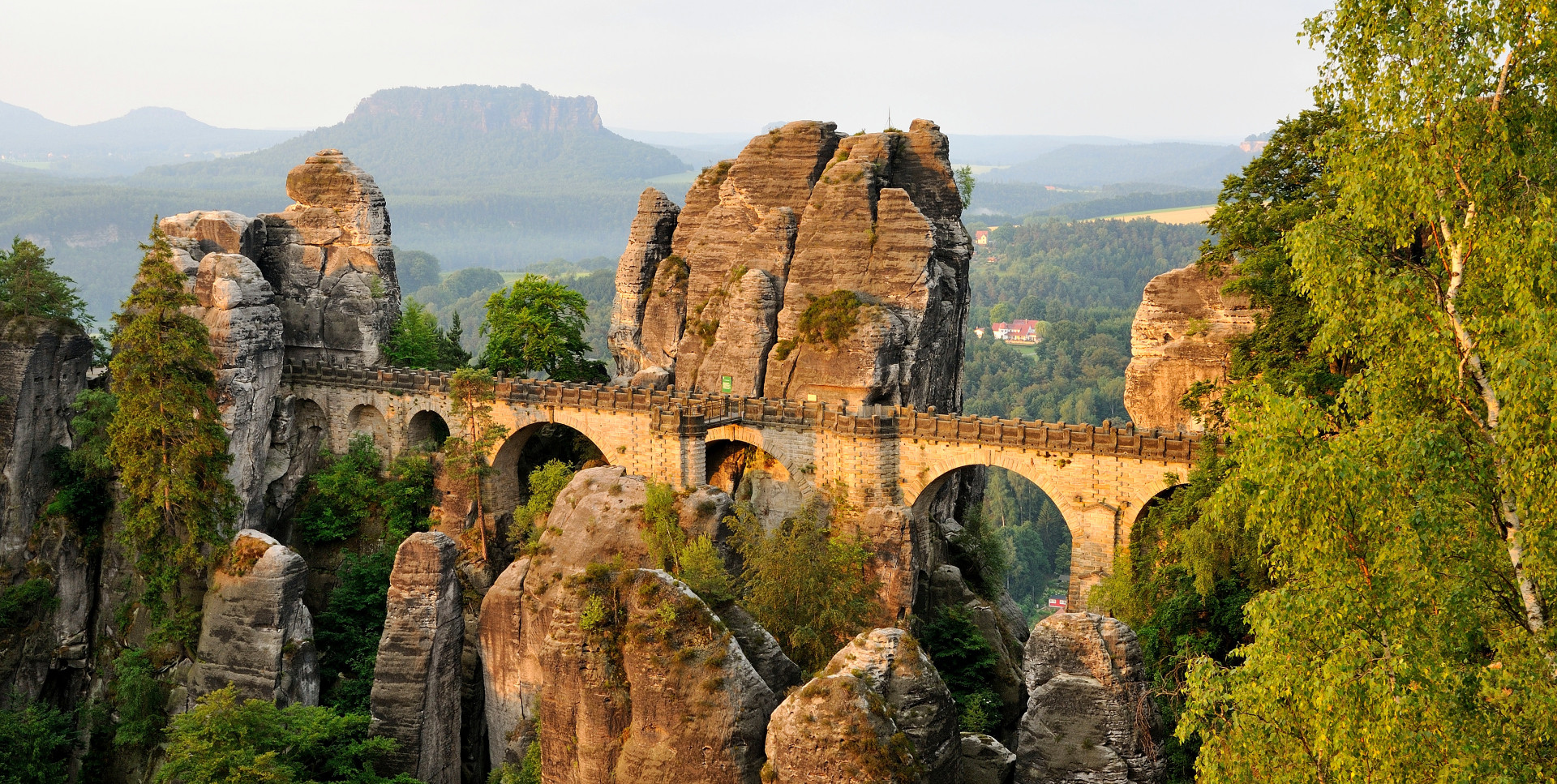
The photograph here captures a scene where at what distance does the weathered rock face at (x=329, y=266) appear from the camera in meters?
47.8

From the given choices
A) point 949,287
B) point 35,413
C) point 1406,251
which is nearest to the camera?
point 1406,251

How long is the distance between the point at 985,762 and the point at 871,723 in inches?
146

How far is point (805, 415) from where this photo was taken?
129ft

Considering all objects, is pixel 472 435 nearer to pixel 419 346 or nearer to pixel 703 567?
pixel 419 346

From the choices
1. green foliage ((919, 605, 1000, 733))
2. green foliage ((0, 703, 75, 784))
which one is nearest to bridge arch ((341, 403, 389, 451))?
green foliage ((0, 703, 75, 784))

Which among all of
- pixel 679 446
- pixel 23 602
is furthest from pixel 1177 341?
pixel 23 602

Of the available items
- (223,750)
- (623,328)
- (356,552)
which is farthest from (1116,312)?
(223,750)

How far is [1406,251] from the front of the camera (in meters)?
23.5

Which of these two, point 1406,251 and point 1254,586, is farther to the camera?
point 1254,586

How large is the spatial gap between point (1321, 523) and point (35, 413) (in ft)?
122

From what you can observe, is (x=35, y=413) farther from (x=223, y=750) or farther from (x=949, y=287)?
(x=949, y=287)

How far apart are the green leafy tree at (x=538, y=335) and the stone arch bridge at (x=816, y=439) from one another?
191 inches

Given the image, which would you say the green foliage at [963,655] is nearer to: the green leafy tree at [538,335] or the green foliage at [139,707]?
the green leafy tree at [538,335]

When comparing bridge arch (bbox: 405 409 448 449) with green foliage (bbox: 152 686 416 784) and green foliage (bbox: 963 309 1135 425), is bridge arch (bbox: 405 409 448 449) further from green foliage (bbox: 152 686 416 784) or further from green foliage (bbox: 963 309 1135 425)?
green foliage (bbox: 963 309 1135 425)
